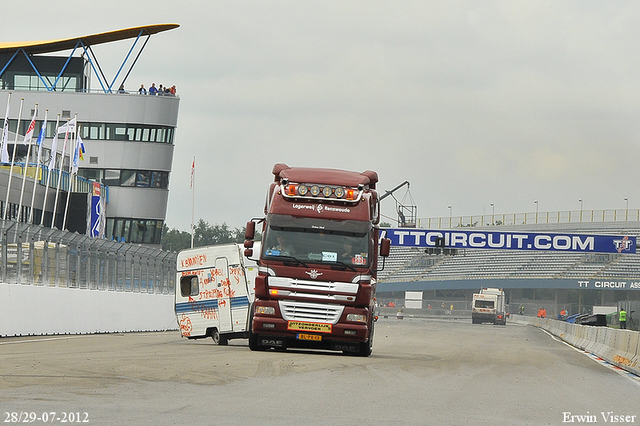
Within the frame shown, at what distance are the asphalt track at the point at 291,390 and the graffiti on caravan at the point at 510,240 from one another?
49.9 metres

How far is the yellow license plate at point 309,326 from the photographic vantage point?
18797 millimetres

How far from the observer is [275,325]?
1889 cm

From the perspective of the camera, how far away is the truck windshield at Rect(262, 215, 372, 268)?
61.1 feet

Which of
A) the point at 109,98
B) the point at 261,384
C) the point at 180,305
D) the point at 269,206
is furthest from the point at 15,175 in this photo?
the point at 261,384

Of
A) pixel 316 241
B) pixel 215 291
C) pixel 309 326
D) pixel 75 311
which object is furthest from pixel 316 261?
pixel 75 311

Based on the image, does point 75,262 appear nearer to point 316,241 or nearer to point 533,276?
point 316,241

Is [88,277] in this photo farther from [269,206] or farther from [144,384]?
[144,384]

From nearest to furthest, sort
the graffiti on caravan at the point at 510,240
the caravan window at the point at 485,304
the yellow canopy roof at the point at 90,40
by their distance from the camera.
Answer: the yellow canopy roof at the point at 90,40 < the graffiti on caravan at the point at 510,240 < the caravan window at the point at 485,304

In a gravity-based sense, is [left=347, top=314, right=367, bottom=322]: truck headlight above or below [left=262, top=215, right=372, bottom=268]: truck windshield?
below

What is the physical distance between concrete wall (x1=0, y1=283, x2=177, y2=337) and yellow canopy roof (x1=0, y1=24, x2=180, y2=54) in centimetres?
3045

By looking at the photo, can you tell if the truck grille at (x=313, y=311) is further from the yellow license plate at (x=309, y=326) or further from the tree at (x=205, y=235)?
the tree at (x=205, y=235)

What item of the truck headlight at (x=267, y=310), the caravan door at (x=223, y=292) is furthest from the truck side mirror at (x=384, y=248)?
the caravan door at (x=223, y=292)

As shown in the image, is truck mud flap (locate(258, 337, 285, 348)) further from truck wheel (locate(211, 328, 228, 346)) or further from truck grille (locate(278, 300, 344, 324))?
truck wheel (locate(211, 328, 228, 346))

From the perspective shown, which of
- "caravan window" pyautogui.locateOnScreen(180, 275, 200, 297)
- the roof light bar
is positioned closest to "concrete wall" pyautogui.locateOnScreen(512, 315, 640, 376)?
the roof light bar
